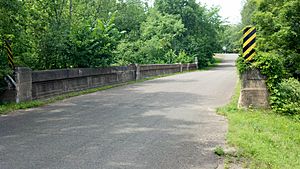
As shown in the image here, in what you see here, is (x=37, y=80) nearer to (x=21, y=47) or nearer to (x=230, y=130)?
(x=21, y=47)

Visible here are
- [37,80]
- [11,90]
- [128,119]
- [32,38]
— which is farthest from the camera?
[32,38]

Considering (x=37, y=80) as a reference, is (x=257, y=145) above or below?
below

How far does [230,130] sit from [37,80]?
722cm

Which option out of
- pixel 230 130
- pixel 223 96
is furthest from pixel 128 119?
pixel 223 96

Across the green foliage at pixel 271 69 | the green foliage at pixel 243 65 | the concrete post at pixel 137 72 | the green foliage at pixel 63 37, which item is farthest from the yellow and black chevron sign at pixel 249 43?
the concrete post at pixel 137 72

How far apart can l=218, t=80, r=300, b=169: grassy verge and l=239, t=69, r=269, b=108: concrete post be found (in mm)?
327

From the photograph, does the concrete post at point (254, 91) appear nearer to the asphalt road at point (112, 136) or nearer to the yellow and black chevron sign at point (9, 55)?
the asphalt road at point (112, 136)

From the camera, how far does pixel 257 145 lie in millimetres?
5645

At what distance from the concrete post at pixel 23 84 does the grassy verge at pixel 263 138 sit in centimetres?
629

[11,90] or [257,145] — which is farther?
[11,90]

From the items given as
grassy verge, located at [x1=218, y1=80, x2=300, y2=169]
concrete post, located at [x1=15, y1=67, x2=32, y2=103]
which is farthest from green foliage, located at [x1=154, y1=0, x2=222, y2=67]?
grassy verge, located at [x1=218, y1=80, x2=300, y2=169]

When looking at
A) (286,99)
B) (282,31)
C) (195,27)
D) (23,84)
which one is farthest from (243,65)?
(195,27)

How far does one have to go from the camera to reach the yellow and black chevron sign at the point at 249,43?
32.0 ft

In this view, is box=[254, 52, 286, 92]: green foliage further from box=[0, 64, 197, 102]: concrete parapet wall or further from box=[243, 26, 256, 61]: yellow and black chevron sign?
box=[0, 64, 197, 102]: concrete parapet wall
